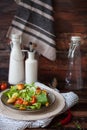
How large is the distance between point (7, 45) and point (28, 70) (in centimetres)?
21

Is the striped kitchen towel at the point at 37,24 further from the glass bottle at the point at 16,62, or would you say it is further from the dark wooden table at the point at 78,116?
the dark wooden table at the point at 78,116

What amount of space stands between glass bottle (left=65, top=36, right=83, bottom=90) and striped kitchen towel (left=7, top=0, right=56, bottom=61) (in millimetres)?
95

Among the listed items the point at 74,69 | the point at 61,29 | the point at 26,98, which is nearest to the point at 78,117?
the point at 26,98

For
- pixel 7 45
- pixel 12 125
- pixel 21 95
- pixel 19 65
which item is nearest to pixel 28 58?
pixel 19 65

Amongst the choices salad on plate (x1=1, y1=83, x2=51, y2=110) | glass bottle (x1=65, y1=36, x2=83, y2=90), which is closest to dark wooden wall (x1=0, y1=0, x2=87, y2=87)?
glass bottle (x1=65, y1=36, x2=83, y2=90)

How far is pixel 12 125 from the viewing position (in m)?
0.93

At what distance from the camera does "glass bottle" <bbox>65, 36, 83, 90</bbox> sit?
130 centimetres

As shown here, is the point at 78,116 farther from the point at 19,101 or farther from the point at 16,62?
the point at 16,62

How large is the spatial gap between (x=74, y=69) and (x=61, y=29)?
23cm

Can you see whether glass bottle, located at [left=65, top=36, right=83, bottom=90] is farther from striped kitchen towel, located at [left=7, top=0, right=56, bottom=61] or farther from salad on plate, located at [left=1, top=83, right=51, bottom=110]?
salad on plate, located at [left=1, top=83, right=51, bottom=110]

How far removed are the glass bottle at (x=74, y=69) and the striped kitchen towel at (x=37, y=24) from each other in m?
0.10

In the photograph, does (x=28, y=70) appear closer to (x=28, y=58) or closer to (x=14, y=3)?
(x=28, y=58)

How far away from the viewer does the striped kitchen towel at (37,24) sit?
130 centimetres

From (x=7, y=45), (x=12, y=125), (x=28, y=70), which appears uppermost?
(x=7, y=45)
